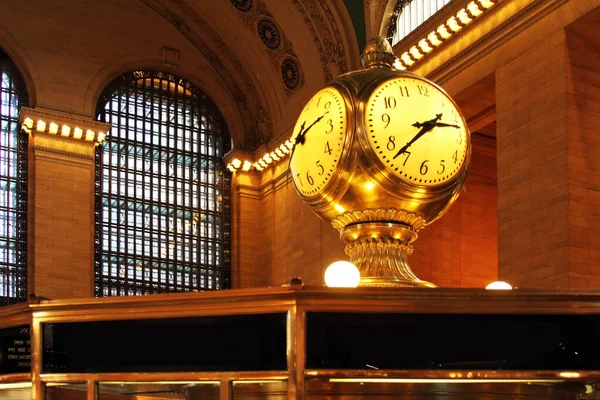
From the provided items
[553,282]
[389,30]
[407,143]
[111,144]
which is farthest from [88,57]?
[407,143]

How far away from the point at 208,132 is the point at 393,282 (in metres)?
24.9

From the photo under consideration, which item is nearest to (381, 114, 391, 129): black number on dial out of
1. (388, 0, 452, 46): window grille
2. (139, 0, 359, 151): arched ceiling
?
(388, 0, 452, 46): window grille

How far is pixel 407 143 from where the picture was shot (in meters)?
2.59

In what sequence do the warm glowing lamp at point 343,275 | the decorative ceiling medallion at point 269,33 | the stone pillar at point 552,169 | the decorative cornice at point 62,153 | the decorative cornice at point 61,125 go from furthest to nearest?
the decorative ceiling medallion at point 269,33, the decorative cornice at point 62,153, the decorative cornice at point 61,125, the stone pillar at point 552,169, the warm glowing lamp at point 343,275

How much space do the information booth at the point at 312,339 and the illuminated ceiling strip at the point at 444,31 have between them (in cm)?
1658

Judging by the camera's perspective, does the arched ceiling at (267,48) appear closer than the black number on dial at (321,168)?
No

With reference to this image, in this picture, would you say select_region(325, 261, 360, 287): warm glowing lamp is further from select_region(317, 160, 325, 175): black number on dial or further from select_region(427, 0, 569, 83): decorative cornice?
select_region(427, 0, 569, 83): decorative cornice

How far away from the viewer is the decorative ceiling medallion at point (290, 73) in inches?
982

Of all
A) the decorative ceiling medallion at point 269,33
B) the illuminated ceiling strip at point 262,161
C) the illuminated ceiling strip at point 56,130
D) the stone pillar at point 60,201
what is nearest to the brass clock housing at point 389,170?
the stone pillar at point 60,201

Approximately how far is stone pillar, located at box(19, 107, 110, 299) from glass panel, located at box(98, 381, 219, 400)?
847 inches

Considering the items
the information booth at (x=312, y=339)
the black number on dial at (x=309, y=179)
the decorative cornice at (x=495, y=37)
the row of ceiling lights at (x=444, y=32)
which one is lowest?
the information booth at (x=312, y=339)

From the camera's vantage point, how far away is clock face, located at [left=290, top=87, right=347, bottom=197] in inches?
103

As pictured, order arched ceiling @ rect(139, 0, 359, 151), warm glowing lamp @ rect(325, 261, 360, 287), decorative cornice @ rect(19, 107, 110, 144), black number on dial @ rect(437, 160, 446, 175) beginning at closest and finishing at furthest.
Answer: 1. warm glowing lamp @ rect(325, 261, 360, 287)
2. black number on dial @ rect(437, 160, 446, 175)
3. arched ceiling @ rect(139, 0, 359, 151)
4. decorative cornice @ rect(19, 107, 110, 144)

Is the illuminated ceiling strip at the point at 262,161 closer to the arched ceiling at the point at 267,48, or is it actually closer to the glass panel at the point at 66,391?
the arched ceiling at the point at 267,48
